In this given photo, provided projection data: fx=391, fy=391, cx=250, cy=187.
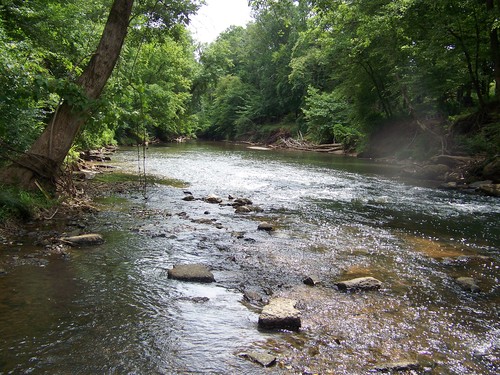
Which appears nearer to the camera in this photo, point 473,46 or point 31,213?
point 31,213

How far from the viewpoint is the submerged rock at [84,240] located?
21.9 feet

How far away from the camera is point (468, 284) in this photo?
5641 millimetres

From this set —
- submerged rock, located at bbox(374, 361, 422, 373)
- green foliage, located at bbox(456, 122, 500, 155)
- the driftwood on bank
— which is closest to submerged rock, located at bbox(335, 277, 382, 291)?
submerged rock, located at bbox(374, 361, 422, 373)

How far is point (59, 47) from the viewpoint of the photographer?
11.4 metres

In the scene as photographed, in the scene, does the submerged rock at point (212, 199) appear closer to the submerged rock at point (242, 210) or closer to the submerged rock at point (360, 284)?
the submerged rock at point (242, 210)

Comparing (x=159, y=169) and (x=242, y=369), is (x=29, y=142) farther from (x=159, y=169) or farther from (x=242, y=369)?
(x=159, y=169)

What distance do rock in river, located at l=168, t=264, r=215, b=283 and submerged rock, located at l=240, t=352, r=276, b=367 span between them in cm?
193

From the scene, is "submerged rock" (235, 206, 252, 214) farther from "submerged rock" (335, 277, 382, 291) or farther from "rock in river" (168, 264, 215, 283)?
"submerged rock" (335, 277, 382, 291)

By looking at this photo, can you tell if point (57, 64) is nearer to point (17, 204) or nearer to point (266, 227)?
point (17, 204)

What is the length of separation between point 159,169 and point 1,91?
12618 mm

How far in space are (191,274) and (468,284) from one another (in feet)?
13.1

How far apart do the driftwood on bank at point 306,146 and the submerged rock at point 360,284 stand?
32211 millimetres

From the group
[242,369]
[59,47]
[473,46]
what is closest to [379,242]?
[242,369]

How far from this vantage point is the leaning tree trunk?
8.38m
